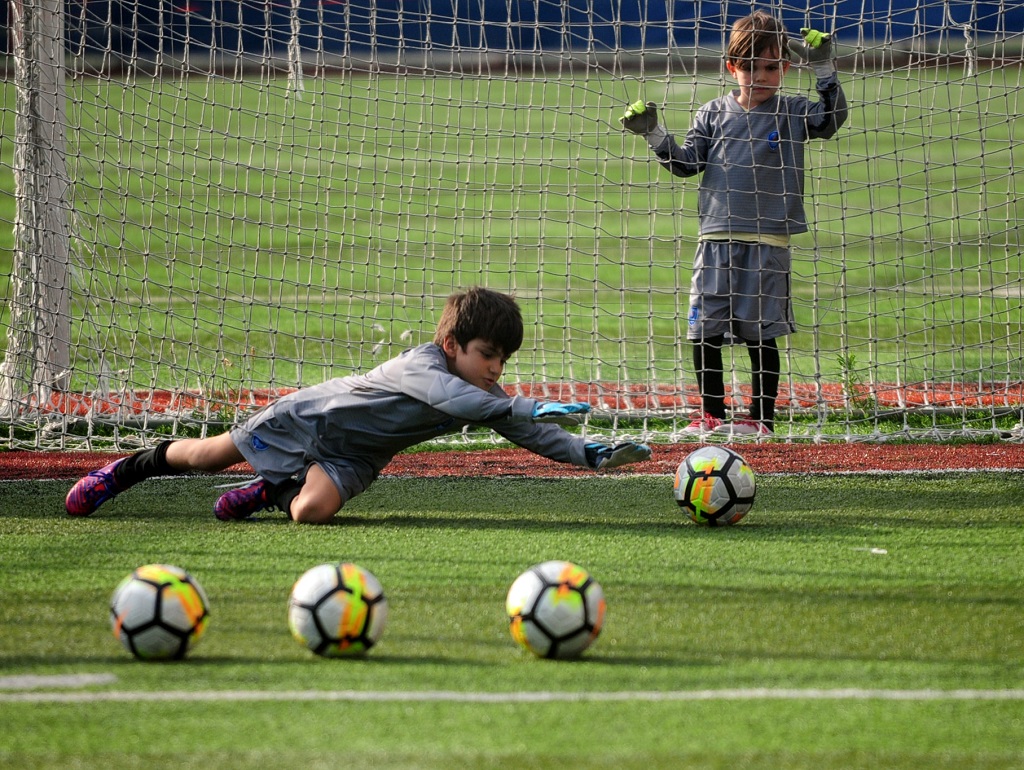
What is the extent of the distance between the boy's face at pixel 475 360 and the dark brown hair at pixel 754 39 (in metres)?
2.87

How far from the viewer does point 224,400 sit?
7.83m

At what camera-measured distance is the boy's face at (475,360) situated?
5.20 meters

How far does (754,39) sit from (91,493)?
4330 mm

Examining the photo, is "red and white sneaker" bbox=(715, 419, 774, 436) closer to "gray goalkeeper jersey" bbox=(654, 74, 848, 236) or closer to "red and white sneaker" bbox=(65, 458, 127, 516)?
"gray goalkeeper jersey" bbox=(654, 74, 848, 236)

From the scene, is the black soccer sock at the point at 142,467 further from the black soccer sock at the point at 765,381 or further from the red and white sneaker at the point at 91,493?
the black soccer sock at the point at 765,381

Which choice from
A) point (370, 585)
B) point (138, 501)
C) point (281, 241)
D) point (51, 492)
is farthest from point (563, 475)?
point (281, 241)

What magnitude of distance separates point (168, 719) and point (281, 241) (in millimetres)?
16724

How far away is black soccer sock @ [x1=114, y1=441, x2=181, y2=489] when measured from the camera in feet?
18.0

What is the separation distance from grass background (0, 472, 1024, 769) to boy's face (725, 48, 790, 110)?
2.48 metres

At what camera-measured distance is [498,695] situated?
10.6 feet

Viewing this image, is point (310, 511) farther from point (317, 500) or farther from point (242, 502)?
point (242, 502)

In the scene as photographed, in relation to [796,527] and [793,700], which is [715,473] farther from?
[793,700]

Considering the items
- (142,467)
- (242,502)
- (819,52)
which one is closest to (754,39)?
(819,52)

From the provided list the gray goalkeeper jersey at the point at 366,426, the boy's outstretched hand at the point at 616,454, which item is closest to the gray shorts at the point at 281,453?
the gray goalkeeper jersey at the point at 366,426
